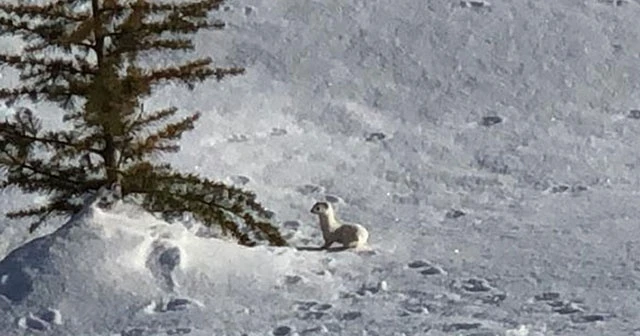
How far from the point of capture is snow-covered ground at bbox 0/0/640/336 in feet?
31.6

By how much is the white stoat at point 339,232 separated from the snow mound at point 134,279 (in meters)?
0.57

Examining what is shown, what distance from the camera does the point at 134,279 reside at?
388 inches

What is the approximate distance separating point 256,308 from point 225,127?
21.4ft

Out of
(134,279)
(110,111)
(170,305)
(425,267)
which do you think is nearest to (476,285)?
(425,267)

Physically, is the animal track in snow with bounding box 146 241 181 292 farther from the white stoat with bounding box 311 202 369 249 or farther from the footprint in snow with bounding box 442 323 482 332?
the footprint in snow with bounding box 442 323 482 332

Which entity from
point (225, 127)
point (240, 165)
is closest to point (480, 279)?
point (240, 165)

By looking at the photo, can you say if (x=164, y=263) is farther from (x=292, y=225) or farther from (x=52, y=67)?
(x=292, y=225)

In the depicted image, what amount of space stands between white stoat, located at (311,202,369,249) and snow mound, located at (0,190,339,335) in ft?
1.88

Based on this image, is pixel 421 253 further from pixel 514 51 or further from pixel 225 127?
pixel 514 51

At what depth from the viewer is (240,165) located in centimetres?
1481

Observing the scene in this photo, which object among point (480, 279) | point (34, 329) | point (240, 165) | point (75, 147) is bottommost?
point (34, 329)

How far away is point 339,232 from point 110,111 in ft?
6.38

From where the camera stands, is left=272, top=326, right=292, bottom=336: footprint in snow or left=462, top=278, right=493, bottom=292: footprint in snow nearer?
left=272, top=326, right=292, bottom=336: footprint in snow

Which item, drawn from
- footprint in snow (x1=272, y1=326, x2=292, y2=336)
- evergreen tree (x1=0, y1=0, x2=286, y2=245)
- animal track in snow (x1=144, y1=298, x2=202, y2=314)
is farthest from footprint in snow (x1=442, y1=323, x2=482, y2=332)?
evergreen tree (x1=0, y1=0, x2=286, y2=245)
